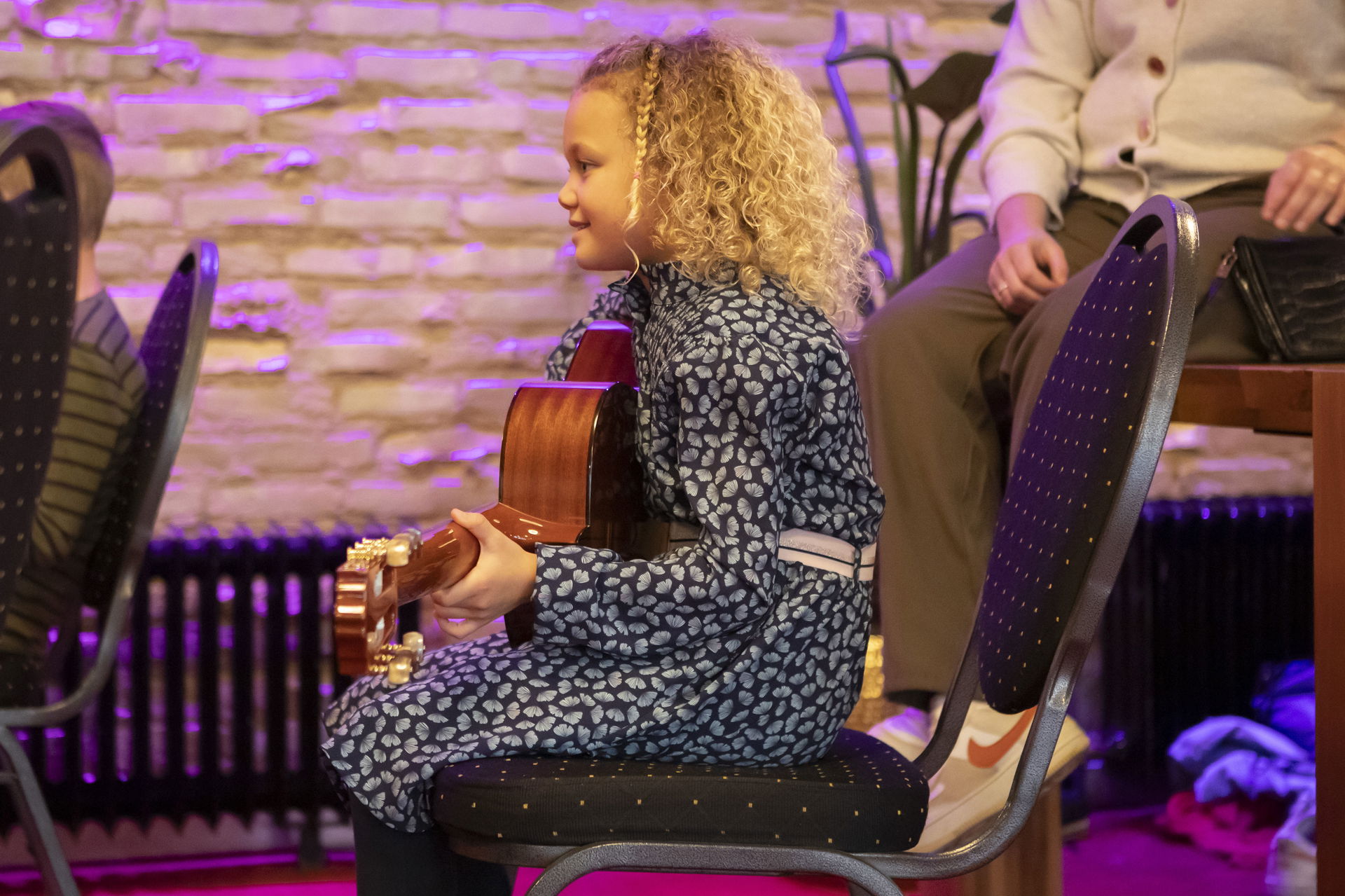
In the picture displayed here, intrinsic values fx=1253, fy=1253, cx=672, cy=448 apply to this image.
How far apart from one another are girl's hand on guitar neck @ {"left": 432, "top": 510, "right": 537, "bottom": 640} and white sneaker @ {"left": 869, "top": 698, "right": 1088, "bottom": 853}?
2.12 feet

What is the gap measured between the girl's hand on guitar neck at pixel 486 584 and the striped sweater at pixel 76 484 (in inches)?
23.9

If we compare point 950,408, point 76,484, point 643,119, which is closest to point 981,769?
point 950,408

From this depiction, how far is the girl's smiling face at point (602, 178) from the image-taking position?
1.13 m

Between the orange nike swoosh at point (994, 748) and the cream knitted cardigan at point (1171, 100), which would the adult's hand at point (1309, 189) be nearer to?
the cream knitted cardigan at point (1171, 100)

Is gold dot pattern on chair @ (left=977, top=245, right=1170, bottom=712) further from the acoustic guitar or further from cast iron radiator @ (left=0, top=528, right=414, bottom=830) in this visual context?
cast iron radiator @ (left=0, top=528, right=414, bottom=830)

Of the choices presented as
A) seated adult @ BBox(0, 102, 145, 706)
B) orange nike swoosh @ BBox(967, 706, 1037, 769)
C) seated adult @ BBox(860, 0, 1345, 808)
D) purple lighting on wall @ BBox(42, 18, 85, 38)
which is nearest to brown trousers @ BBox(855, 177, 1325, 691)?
seated adult @ BBox(860, 0, 1345, 808)

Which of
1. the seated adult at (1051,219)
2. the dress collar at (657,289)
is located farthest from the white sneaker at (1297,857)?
the dress collar at (657,289)

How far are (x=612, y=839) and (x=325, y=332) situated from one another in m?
1.63

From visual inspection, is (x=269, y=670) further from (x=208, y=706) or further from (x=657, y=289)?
(x=657, y=289)

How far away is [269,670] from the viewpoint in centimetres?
215

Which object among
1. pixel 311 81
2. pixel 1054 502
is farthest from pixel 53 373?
pixel 311 81

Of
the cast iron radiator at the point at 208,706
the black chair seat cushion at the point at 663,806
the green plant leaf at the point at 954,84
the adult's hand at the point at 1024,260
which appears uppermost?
the green plant leaf at the point at 954,84

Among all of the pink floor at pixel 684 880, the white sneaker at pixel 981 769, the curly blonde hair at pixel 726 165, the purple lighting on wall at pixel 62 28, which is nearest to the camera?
the curly blonde hair at pixel 726 165

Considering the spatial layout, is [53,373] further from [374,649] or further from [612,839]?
[612,839]
